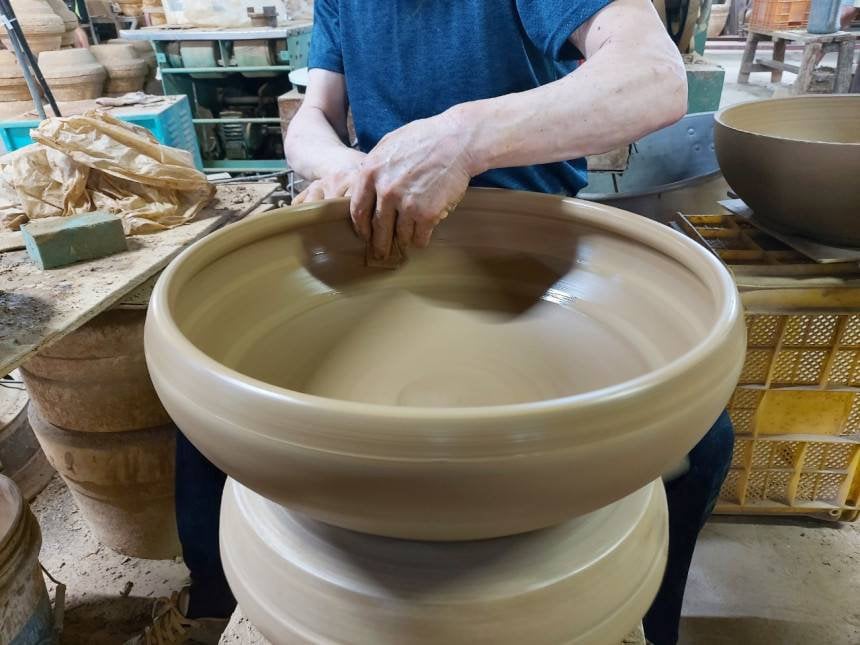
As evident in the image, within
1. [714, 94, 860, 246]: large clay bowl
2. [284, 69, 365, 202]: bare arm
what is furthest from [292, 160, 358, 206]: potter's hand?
[714, 94, 860, 246]: large clay bowl

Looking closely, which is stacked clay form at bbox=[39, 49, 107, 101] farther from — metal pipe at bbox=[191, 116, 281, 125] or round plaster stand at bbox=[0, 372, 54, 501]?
round plaster stand at bbox=[0, 372, 54, 501]

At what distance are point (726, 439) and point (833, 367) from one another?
452mm

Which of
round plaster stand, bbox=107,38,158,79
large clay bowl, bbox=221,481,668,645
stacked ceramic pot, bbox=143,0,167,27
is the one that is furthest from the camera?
stacked ceramic pot, bbox=143,0,167,27

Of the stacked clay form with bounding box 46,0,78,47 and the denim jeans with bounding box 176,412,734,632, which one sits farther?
the stacked clay form with bounding box 46,0,78,47

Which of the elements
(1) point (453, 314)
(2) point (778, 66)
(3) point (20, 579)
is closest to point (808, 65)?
(2) point (778, 66)

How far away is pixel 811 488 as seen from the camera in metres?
1.50

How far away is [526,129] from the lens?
770 mm

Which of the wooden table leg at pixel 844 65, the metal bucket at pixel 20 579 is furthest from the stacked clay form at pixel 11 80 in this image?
the wooden table leg at pixel 844 65

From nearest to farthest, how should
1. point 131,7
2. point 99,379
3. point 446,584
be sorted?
point 446,584
point 99,379
point 131,7

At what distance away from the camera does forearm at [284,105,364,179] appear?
42.7 inches

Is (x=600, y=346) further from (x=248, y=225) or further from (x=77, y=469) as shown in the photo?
(x=77, y=469)

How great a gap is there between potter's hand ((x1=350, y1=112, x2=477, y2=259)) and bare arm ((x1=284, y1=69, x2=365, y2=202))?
0.48 ft

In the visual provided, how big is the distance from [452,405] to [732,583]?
42.0 inches

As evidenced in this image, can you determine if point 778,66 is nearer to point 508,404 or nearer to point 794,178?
point 794,178
